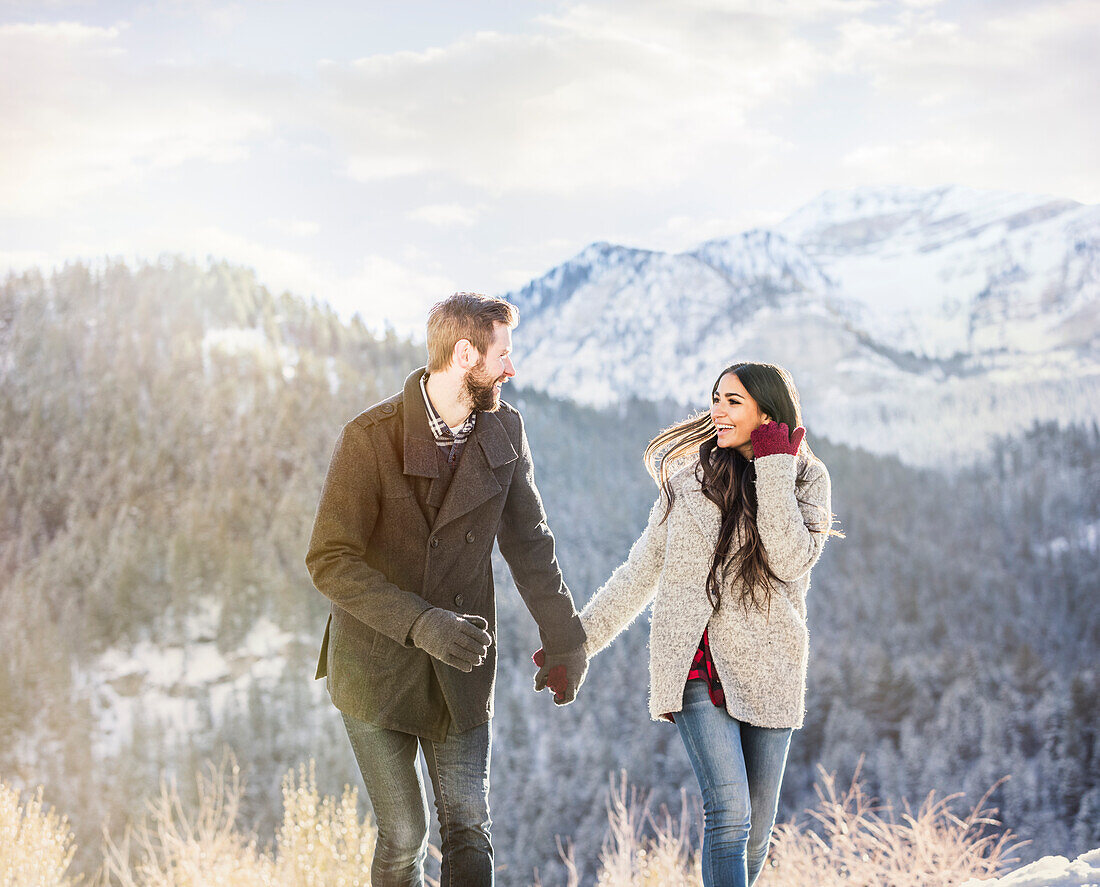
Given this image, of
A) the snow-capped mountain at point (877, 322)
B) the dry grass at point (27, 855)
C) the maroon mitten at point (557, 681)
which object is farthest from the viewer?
the snow-capped mountain at point (877, 322)

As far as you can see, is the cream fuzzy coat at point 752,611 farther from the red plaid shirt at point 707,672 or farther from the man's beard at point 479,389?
the man's beard at point 479,389

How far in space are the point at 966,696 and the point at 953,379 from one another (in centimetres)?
421

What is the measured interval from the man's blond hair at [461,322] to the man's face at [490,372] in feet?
0.05

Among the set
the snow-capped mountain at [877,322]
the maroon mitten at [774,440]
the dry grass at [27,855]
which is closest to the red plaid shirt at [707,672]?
the maroon mitten at [774,440]

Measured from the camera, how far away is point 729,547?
2014 millimetres

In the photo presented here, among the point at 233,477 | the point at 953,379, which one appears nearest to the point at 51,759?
the point at 233,477

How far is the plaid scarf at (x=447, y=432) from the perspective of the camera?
1.86m

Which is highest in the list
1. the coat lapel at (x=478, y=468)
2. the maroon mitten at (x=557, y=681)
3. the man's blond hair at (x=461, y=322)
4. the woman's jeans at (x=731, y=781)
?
the man's blond hair at (x=461, y=322)

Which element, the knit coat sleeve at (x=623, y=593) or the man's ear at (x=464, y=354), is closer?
the man's ear at (x=464, y=354)

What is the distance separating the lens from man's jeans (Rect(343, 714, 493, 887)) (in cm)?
175

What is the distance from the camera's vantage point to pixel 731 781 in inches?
71.4

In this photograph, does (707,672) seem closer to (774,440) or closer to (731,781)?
(731,781)

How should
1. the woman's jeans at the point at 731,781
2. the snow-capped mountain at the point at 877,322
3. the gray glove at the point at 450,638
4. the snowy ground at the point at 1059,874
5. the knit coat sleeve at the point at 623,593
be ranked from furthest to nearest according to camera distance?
the snow-capped mountain at the point at 877,322 < the knit coat sleeve at the point at 623,593 < the snowy ground at the point at 1059,874 < the woman's jeans at the point at 731,781 < the gray glove at the point at 450,638

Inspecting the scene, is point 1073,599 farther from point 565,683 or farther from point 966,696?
point 565,683
